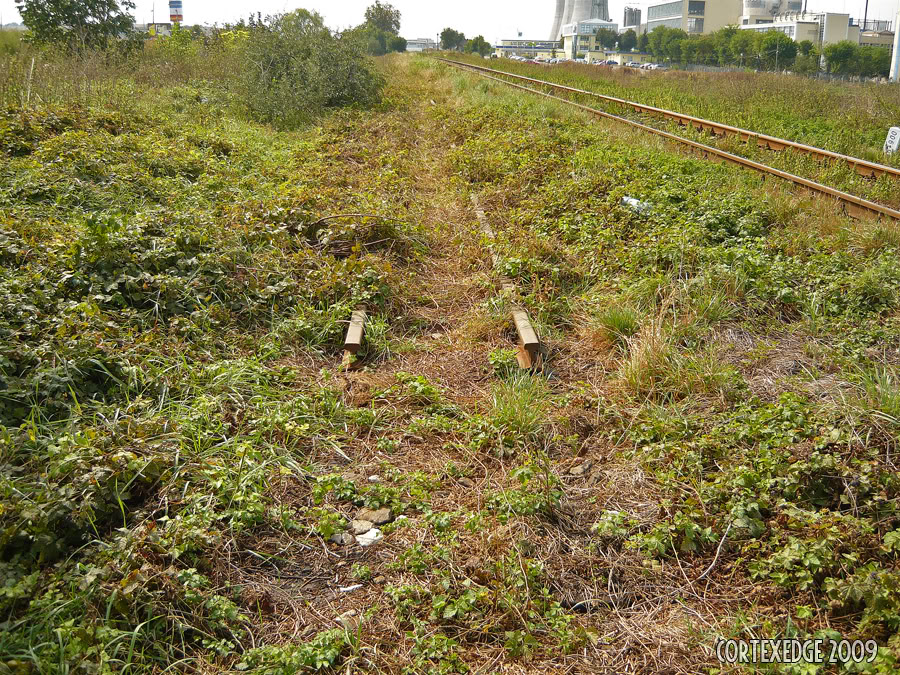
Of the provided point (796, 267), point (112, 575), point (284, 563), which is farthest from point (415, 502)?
point (796, 267)

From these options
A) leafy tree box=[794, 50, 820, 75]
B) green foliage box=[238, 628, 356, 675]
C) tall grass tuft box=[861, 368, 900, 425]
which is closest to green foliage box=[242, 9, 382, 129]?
tall grass tuft box=[861, 368, 900, 425]

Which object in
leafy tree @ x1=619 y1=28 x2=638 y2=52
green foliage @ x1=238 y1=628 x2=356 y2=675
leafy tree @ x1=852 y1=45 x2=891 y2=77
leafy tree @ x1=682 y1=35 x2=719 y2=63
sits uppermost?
leafy tree @ x1=619 y1=28 x2=638 y2=52

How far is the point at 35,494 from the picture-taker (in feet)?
9.50

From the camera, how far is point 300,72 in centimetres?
1598

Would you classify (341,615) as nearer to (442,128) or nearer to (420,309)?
(420,309)

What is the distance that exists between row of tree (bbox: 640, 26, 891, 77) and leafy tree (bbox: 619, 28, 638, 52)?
2617 cm

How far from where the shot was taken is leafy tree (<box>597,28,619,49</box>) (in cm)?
12269

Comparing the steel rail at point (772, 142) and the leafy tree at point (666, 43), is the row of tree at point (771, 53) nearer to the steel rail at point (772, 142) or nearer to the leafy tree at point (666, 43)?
the leafy tree at point (666, 43)

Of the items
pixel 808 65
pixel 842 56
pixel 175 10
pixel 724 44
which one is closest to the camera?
pixel 175 10

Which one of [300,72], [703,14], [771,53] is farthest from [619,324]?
[703,14]

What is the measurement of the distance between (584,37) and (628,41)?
34.0ft

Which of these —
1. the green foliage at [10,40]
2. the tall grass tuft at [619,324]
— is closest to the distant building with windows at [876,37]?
the green foliage at [10,40]

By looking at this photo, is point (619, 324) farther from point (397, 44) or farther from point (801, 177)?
point (397, 44)

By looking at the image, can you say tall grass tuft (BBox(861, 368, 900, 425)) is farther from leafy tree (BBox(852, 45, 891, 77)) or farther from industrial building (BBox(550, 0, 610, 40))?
industrial building (BBox(550, 0, 610, 40))
